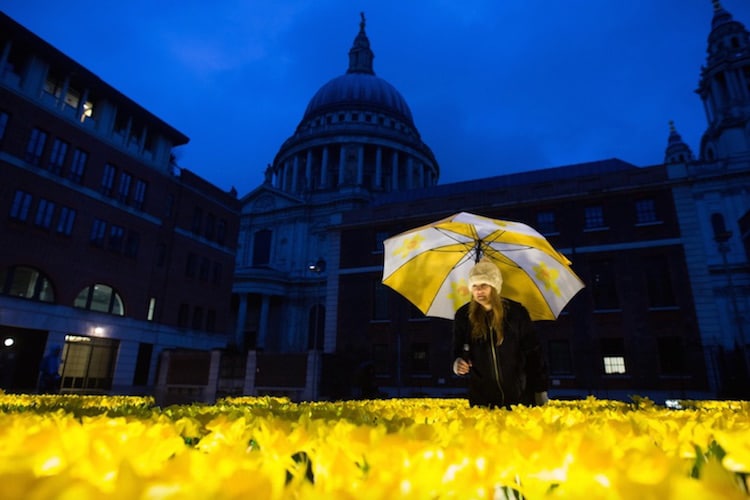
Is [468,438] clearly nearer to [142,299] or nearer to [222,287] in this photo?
[142,299]

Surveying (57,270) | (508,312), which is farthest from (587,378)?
(57,270)

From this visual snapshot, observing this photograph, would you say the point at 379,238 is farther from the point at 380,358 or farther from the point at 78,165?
the point at 78,165

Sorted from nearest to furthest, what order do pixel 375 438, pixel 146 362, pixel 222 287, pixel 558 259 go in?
pixel 375 438, pixel 558 259, pixel 146 362, pixel 222 287

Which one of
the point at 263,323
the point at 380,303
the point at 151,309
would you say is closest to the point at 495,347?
the point at 380,303

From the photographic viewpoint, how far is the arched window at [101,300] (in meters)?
26.5

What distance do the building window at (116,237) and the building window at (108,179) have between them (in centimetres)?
228

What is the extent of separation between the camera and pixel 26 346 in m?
24.1

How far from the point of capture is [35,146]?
2488 cm

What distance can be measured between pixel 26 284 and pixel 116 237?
616 cm

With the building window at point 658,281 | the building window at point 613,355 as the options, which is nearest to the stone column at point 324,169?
the building window at point 658,281

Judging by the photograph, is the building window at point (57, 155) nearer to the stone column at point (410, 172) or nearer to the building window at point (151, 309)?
the building window at point (151, 309)

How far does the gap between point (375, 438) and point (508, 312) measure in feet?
12.8

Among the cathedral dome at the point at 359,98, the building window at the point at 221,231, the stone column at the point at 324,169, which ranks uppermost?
the cathedral dome at the point at 359,98

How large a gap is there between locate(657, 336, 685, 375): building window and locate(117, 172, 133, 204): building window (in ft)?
113
